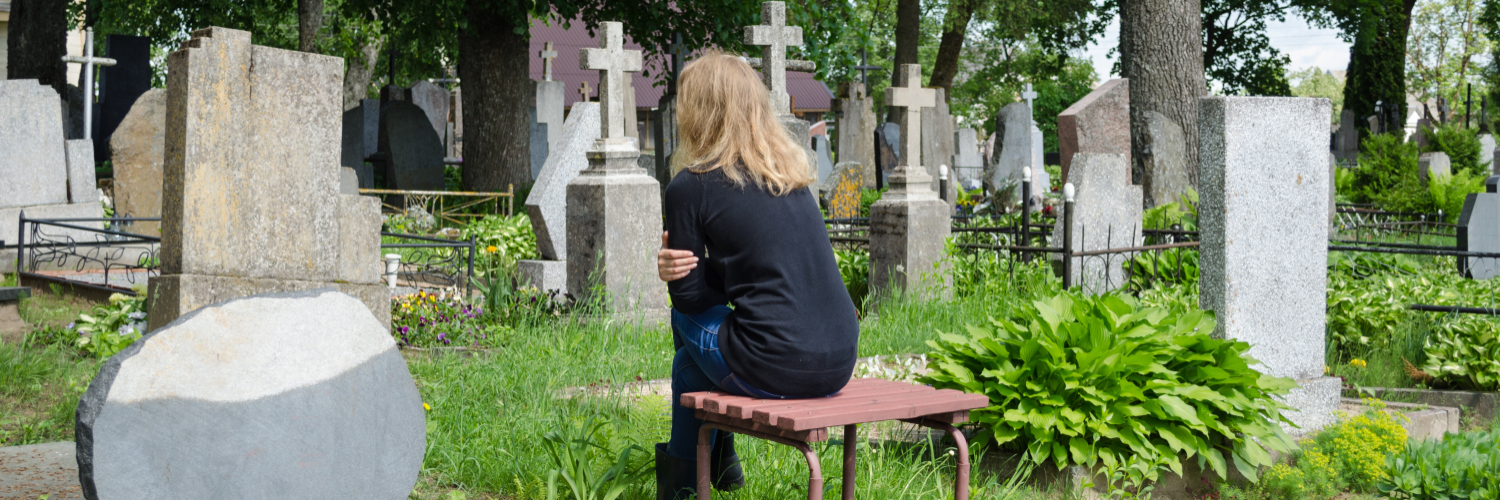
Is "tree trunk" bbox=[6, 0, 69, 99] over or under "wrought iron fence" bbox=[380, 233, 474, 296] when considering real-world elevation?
over

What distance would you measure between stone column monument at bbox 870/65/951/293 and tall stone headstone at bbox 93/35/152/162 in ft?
39.4

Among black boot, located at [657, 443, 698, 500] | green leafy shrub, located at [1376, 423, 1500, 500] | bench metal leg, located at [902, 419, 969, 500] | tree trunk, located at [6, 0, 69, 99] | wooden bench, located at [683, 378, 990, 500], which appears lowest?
green leafy shrub, located at [1376, 423, 1500, 500]

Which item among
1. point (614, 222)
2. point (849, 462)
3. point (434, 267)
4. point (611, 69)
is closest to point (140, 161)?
point (434, 267)

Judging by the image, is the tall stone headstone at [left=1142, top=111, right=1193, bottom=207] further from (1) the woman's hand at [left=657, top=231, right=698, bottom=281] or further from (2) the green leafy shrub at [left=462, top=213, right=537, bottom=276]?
(1) the woman's hand at [left=657, top=231, right=698, bottom=281]

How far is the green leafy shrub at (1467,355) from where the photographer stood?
5.48 m

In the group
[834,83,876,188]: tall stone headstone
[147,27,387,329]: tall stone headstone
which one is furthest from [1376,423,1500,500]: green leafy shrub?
[834,83,876,188]: tall stone headstone

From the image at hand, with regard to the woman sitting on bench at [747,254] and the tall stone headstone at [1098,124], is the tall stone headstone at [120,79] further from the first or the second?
the woman sitting on bench at [747,254]

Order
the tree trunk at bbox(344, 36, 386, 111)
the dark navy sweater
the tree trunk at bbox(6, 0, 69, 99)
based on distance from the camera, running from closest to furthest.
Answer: the dark navy sweater, the tree trunk at bbox(6, 0, 69, 99), the tree trunk at bbox(344, 36, 386, 111)

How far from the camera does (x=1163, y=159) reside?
10.5 m

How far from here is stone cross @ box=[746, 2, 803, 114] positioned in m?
8.01

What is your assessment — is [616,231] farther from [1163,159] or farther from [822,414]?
[1163,159]

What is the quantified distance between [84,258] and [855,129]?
466 inches

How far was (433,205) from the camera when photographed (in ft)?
43.4

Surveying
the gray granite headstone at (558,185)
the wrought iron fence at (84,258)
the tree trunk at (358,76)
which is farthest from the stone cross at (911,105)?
the tree trunk at (358,76)
